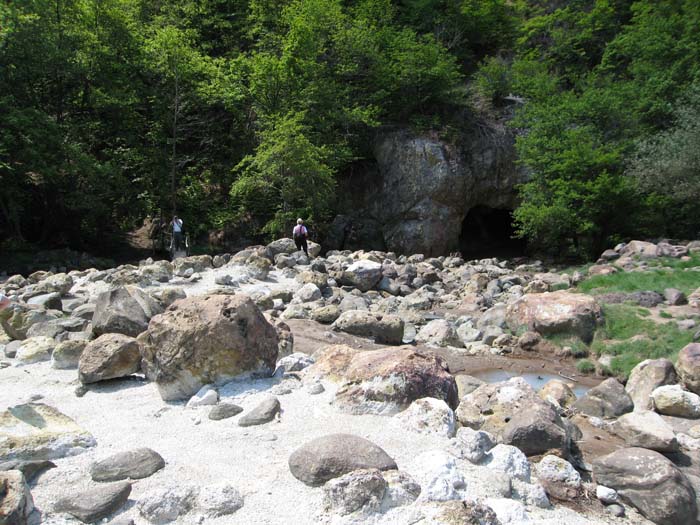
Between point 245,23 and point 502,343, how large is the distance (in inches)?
936

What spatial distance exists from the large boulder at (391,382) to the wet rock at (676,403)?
3.78 meters

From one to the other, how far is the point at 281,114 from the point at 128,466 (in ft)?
70.7

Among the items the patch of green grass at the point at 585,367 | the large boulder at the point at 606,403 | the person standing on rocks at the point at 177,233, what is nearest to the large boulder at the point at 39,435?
the large boulder at the point at 606,403

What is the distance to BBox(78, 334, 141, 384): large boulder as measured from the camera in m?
6.13

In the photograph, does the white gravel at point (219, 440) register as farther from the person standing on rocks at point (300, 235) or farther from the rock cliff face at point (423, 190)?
the rock cliff face at point (423, 190)

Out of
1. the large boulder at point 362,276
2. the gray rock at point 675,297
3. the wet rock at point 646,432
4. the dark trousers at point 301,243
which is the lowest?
the gray rock at point 675,297

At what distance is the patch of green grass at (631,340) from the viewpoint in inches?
410

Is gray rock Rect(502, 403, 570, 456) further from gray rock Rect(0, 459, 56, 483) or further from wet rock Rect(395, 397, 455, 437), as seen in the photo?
gray rock Rect(0, 459, 56, 483)

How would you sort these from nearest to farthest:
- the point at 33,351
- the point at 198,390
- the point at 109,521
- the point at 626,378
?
1. the point at 109,521
2. the point at 198,390
3. the point at 33,351
4. the point at 626,378

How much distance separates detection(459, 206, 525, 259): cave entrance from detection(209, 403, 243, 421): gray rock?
1007 inches

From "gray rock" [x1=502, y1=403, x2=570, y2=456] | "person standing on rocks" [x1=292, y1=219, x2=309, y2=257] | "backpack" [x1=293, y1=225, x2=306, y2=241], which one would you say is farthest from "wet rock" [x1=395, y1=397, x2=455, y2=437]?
"backpack" [x1=293, y1=225, x2=306, y2=241]

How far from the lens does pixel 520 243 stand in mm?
30656

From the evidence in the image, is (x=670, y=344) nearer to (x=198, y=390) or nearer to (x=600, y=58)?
(x=198, y=390)

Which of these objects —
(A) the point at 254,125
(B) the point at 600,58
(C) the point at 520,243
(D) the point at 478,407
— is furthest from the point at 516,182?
(D) the point at 478,407
